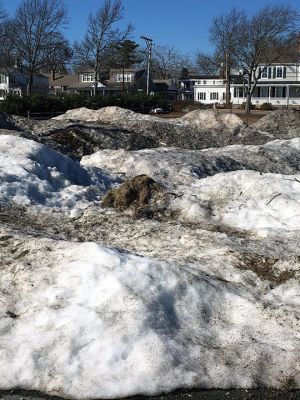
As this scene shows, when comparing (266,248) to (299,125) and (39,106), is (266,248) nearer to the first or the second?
(299,125)

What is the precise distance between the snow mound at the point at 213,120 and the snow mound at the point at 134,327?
46.5ft

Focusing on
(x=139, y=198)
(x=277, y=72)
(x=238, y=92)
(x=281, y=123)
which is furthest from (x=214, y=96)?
(x=139, y=198)

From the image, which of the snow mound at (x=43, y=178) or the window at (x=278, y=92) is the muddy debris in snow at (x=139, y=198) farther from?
the window at (x=278, y=92)

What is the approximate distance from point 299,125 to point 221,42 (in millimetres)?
45412

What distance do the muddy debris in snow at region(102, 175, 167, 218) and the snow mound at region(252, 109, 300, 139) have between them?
12.7 meters

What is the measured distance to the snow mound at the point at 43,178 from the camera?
8055 millimetres

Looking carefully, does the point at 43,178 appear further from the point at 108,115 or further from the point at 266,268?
the point at 108,115

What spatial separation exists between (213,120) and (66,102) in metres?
23.6

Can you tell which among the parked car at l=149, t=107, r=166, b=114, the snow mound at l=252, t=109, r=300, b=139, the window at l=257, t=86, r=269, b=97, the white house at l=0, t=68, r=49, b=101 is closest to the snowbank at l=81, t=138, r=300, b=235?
the snow mound at l=252, t=109, r=300, b=139

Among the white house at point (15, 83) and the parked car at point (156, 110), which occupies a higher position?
the white house at point (15, 83)

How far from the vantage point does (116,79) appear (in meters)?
96.6

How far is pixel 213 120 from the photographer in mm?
20047

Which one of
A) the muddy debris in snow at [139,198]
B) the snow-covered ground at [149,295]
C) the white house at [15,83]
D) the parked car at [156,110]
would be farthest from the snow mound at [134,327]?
the white house at [15,83]

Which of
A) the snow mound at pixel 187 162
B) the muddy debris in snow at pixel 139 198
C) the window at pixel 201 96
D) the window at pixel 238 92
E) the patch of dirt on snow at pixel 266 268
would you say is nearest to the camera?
the patch of dirt on snow at pixel 266 268
